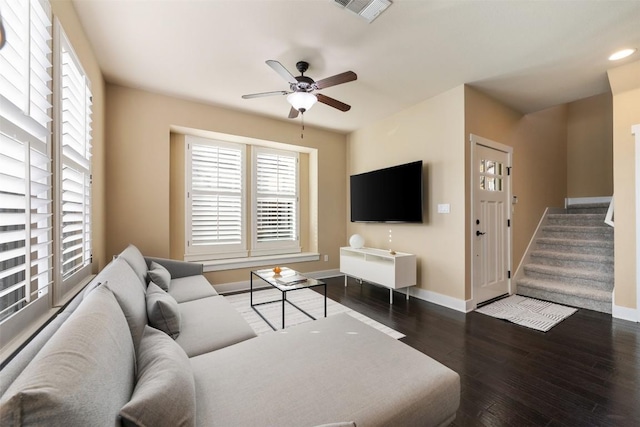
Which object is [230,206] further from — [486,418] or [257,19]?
[486,418]

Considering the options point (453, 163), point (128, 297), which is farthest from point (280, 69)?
point (453, 163)

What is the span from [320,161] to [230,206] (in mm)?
1791

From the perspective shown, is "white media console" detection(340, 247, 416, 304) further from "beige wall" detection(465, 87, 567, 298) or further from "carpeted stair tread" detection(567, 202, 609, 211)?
"carpeted stair tread" detection(567, 202, 609, 211)

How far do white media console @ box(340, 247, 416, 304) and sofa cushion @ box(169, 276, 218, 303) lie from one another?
2152mm

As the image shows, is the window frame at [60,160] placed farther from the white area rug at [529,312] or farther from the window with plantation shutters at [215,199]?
the white area rug at [529,312]

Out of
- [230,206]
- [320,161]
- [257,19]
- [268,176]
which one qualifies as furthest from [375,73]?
[230,206]

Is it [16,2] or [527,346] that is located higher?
[16,2]

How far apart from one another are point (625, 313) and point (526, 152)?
7.96 ft

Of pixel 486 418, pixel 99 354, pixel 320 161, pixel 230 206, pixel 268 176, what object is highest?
pixel 320 161

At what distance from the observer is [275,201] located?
4.73 metres

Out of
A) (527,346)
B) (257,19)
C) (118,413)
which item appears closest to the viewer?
(118,413)

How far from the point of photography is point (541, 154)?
4500 mm

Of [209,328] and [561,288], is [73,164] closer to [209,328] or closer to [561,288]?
[209,328]

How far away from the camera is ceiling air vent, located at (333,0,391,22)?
1.93m
